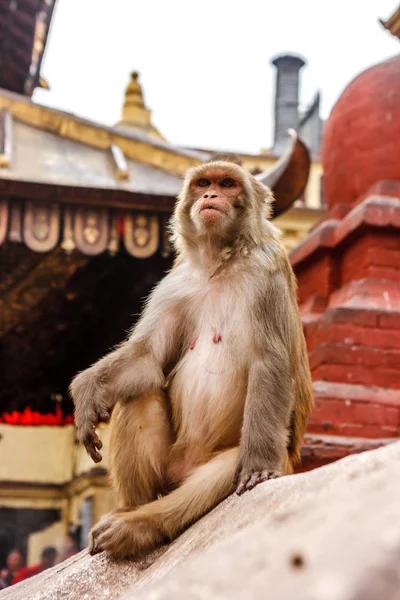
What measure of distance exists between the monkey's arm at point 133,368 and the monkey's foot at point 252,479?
0.51 metres

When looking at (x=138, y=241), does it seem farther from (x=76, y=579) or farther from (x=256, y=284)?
(x=76, y=579)

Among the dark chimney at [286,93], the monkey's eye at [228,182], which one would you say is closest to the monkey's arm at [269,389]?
the monkey's eye at [228,182]

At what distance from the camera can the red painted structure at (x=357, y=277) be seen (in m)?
5.16

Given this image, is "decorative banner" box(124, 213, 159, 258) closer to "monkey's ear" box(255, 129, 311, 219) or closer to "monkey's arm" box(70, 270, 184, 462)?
"monkey's ear" box(255, 129, 311, 219)

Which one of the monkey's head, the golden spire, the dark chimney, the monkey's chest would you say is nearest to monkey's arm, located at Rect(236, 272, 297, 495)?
the monkey's chest

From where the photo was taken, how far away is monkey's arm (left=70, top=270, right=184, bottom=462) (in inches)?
119

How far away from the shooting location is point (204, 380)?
3.03 metres

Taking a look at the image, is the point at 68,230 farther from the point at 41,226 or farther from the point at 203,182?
the point at 203,182

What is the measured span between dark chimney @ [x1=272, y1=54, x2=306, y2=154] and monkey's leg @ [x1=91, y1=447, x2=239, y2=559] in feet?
84.0

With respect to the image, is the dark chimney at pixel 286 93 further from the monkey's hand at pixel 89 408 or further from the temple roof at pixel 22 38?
the monkey's hand at pixel 89 408

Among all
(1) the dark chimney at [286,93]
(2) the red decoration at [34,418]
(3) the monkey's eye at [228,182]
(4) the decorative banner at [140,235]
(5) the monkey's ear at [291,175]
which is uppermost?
(1) the dark chimney at [286,93]

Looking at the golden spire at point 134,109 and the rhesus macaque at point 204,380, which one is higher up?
the golden spire at point 134,109

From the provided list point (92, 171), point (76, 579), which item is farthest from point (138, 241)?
point (76, 579)

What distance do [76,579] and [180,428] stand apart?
0.59 m
